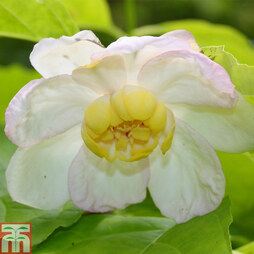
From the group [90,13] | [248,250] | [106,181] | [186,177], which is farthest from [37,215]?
[90,13]

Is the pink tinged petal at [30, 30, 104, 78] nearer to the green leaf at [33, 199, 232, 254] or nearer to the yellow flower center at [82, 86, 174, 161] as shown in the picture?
the yellow flower center at [82, 86, 174, 161]

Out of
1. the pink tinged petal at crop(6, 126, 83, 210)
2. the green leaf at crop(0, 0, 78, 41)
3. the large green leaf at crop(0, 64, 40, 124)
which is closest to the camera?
the pink tinged petal at crop(6, 126, 83, 210)

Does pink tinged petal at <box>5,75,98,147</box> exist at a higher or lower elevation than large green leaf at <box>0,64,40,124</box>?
higher

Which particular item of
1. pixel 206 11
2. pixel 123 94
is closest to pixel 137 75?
pixel 123 94

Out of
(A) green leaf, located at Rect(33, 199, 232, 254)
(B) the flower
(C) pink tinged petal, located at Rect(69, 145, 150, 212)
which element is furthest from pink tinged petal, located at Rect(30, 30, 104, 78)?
(A) green leaf, located at Rect(33, 199, 232, 254)

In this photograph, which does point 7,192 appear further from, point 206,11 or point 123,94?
point 206,11
